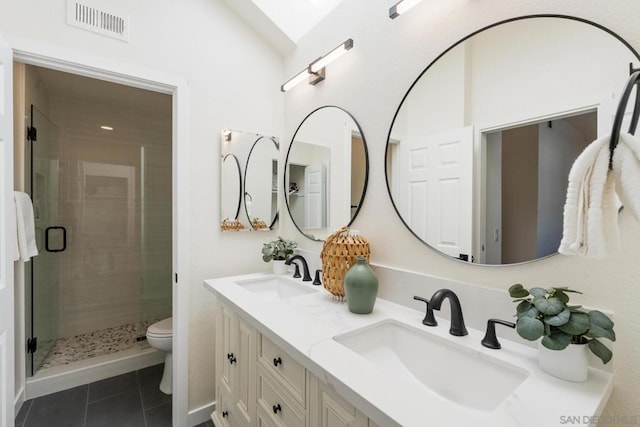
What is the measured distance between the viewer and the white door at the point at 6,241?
4.01 ft

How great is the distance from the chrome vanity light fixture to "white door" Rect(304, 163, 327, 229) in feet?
1.75

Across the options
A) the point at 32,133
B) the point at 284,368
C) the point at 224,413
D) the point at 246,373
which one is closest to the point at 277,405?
the point at 284,368

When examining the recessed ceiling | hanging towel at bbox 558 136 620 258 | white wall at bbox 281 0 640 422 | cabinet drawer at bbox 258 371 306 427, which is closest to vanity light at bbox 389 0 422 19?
white wall at bbox 281 0 640 422

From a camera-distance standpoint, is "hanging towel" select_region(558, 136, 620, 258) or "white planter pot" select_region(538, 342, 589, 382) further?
"white planter pot" select_region(538, 342, 589, 382)

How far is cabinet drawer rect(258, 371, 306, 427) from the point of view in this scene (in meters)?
0.95

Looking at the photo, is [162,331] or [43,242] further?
[43,242]

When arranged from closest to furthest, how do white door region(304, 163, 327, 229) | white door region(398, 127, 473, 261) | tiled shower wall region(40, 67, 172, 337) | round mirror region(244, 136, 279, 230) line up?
white door region(398, 127, 473, 261) < white door region(304, 163, 327, 229) < round mirror region(244, 136, 279, 230) < tiled shower wall region(40, 67, 172, 337)

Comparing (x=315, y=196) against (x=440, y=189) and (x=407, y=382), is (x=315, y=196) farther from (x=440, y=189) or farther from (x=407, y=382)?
(x=407, y=382)

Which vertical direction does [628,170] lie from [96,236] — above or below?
above

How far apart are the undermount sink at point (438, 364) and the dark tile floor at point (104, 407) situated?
1.43 m

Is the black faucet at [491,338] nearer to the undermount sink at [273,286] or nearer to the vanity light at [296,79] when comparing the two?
the undermount sink at [273,286]

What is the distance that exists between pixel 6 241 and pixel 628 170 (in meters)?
2.08

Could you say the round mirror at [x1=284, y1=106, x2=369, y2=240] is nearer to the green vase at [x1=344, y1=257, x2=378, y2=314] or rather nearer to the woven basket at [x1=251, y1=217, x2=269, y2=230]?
the woven basket at [x1=251, y1=217, x2=269, y2=230]

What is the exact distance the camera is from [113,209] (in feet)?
9.59
